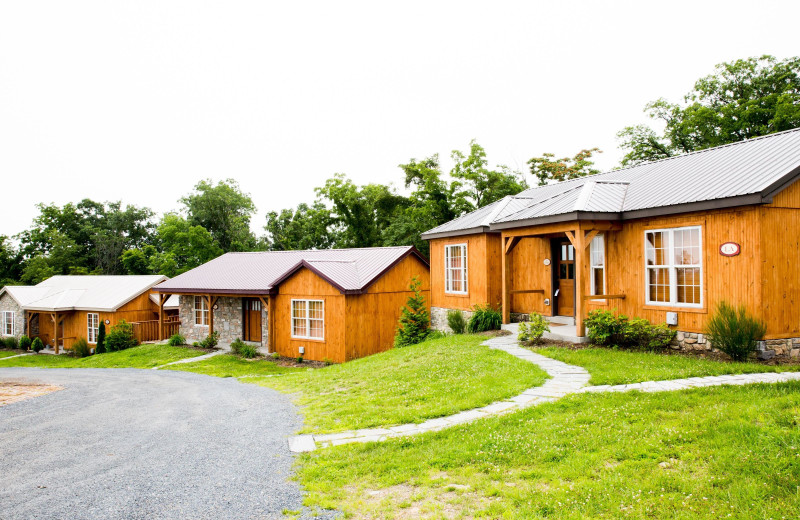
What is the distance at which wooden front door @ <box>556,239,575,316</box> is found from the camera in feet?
49.0

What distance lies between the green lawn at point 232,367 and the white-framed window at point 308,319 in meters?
1.60

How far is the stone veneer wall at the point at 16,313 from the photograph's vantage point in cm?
3244

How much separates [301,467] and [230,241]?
45631mm

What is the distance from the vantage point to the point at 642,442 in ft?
17.4

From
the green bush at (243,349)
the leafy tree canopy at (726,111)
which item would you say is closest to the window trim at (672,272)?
the green bush at (243,349)

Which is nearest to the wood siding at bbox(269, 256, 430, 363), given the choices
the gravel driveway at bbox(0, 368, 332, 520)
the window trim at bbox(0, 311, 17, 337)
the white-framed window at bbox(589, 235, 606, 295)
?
the gravel driveway at bbox(0, 368, 332, 520)

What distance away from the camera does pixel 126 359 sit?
23141mm

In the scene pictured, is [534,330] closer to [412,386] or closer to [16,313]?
[412,386]

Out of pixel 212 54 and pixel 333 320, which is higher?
pixel 212 54

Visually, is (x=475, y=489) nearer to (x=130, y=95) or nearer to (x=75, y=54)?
(x=75, y=54)

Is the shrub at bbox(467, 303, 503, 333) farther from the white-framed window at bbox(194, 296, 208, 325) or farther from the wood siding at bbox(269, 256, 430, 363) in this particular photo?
the white-framed window at bbox(194, 296, 208, 325)

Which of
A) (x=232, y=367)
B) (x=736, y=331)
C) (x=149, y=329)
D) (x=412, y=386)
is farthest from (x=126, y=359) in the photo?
(x=736, y=331)

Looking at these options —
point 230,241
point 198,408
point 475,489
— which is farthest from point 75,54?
point 230,241

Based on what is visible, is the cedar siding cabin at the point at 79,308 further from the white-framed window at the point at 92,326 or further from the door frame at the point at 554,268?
the door frame at the point at 554,268
